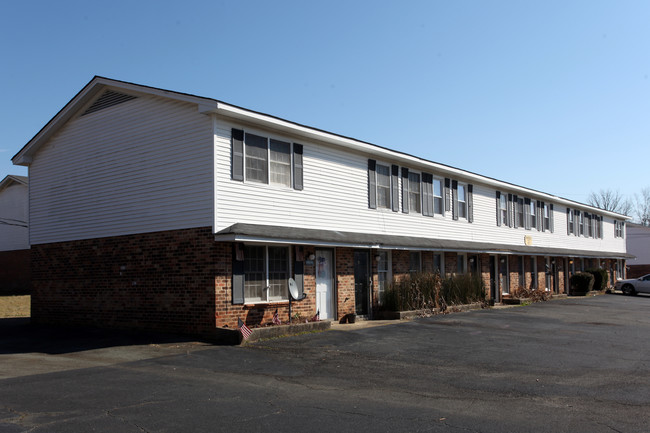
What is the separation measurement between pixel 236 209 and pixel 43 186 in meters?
8.22

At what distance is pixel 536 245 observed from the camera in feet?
101

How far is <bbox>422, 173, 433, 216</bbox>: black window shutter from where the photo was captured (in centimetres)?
2194

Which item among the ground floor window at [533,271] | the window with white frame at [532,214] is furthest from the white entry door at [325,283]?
the window with white frame at [532,214]

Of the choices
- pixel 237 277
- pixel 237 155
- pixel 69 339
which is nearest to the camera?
pixel 237 277

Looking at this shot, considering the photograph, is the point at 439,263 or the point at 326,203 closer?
the point at 326,203

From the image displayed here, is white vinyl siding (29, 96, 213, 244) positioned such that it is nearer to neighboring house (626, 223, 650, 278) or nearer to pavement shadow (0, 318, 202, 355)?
pavement shadow (0, 318, 202, 355)

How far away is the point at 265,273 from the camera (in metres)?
15.1

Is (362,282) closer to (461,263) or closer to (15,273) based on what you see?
(461,263)

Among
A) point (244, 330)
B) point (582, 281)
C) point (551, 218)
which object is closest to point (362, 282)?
point (244, 330)

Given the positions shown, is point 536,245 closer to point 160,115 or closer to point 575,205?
point 575,205

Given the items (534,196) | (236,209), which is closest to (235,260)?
(236,209)

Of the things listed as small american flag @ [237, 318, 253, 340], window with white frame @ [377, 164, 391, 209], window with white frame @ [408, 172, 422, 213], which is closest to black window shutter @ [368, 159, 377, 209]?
window with white frame @ [377, 164, 391, 209]

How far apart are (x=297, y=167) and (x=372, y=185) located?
3.80 meters

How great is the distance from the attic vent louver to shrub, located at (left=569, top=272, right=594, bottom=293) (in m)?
27.2
